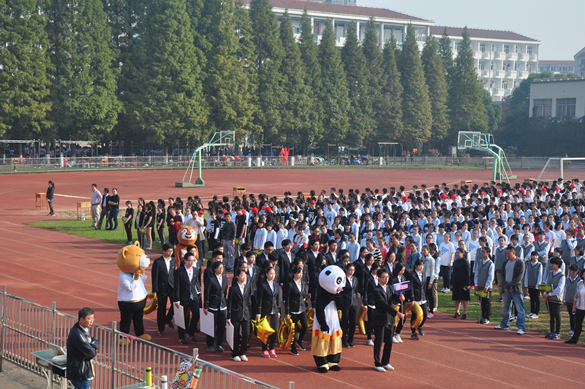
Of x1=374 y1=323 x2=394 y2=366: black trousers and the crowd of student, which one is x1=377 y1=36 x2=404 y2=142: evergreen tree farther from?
x1=374 y1=323 x2=394 y2=366: black trousers

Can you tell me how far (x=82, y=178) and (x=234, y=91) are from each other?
19.8 metres

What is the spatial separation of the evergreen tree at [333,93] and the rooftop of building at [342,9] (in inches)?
1036

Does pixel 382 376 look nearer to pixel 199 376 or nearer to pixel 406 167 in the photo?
pixel 199 376

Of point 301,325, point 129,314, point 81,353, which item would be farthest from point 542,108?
point 81,353

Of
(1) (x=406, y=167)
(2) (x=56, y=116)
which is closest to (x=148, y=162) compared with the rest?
(2) (x=56, y=116)

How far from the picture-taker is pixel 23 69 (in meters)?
48.1

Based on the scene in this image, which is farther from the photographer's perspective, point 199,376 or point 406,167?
point 406,167

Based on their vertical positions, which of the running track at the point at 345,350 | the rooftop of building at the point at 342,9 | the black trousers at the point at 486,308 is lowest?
the running track at the point at 345,350

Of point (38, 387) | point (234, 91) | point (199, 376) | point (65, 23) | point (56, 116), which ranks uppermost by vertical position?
point (65, 23)

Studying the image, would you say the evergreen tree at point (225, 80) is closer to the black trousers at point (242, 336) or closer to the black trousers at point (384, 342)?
the black trousers at point (242, 336)

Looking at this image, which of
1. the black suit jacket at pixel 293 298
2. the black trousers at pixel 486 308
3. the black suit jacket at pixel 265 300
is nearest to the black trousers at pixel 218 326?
the black suit jacket at pixel 265 300

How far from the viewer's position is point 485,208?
20.3 m

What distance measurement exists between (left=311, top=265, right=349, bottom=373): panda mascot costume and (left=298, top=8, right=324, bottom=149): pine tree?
186 ft

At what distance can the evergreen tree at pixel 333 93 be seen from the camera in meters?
66.8
